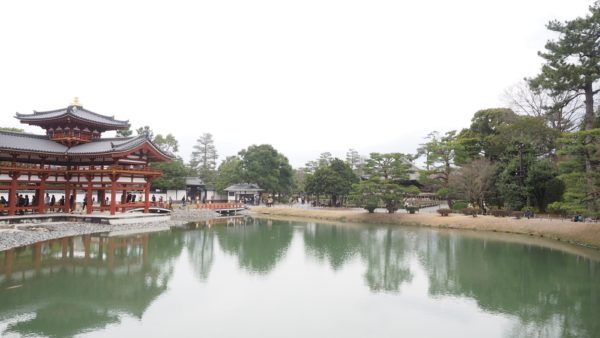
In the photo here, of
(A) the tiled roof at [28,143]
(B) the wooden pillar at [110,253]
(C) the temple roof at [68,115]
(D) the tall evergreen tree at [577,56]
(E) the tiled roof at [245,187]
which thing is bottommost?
(B) the wooden pillar at [110,253]

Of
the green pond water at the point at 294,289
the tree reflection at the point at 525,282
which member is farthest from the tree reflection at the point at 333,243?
the tree reflection at the point at 525,282

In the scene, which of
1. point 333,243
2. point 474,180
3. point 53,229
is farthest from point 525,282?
point 53,229

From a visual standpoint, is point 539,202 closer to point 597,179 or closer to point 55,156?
point 597,179

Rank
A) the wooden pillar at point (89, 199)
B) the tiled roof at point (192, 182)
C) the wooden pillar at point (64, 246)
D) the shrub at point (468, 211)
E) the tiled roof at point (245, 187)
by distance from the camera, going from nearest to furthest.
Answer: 1. the wooden pillar at point (64, 246)
2. the wooden pillar at point (89, 199)
3. the shrub at point (468, 211)
4. the tiled roof at point (192, 182)
5. the tiled roof at point (245, 187)

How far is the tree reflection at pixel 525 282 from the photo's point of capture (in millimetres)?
9016

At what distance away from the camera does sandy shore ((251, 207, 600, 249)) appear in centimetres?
1995

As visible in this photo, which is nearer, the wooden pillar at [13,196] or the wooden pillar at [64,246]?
the wooden pillar at [64,246]

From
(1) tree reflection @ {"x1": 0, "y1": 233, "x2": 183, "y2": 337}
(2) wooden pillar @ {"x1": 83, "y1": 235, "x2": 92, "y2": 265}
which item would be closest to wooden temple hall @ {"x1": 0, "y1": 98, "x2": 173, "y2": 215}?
(2) wooden pillar @ {"x1": 83, "y1": 235, "x2": 92, "y2": 265}

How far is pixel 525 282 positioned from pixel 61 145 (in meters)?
25.4

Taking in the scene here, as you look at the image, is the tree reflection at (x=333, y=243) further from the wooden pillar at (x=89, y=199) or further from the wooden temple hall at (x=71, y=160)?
the wooden pillar at (x=89, y=199)

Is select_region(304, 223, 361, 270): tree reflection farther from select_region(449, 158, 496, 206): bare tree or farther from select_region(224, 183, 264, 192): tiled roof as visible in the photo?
select_region(224, 183, 264, 192): tiled roof

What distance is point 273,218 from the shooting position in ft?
117

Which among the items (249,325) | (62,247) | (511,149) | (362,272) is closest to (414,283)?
(362,272)

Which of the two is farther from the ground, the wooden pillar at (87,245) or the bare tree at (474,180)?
the bare tree at (474,180)
